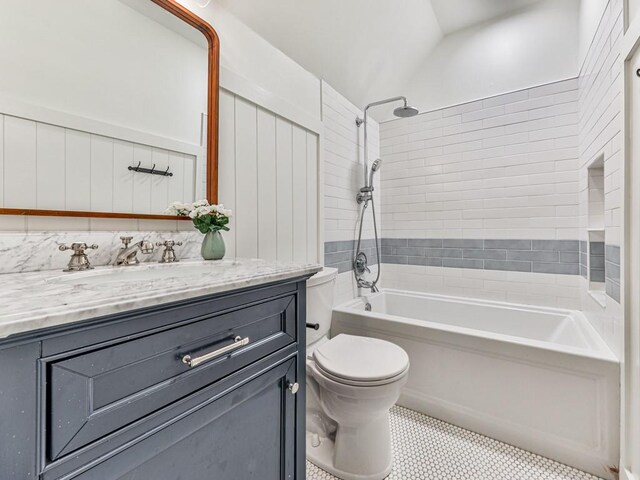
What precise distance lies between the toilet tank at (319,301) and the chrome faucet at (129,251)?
0.73 metres

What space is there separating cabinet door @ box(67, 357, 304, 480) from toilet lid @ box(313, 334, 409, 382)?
1.25ft

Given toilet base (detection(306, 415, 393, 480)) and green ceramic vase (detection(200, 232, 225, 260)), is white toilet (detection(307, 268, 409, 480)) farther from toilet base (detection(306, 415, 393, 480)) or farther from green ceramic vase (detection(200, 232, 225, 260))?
green ceramic vase (detection(200, 232, 225, 260))

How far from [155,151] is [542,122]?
2.57 meters

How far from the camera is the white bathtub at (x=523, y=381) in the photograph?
1.39 metres

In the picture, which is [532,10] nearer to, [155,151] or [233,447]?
[155,151]

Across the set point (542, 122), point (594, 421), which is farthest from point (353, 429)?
point (542, 122)

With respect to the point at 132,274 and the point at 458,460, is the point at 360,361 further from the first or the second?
the point at 132,274

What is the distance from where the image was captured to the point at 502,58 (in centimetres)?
241

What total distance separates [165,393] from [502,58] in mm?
3033

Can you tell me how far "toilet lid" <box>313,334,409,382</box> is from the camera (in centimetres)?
128

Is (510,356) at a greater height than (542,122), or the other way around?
(542,122)

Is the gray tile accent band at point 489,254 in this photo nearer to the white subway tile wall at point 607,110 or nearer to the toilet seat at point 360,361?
the white subway tile wall at point 607,110

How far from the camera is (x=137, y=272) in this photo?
3.31 ft

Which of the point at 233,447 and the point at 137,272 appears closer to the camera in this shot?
the point at 233,447
